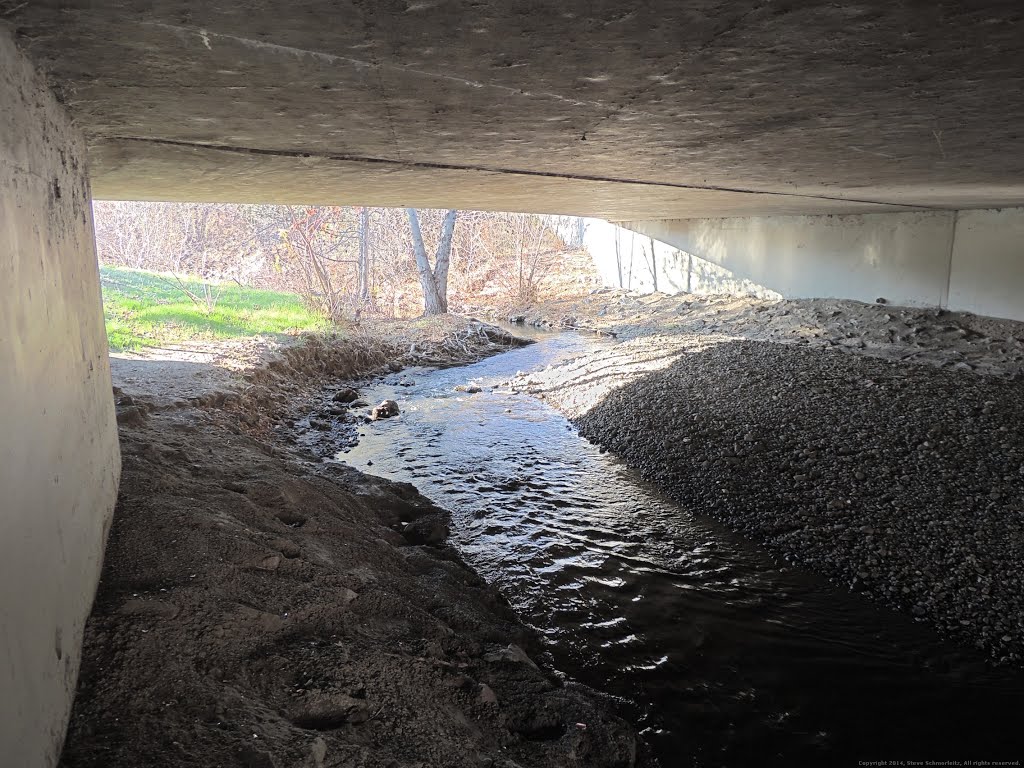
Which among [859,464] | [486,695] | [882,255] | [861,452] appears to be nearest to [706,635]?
[486,695]

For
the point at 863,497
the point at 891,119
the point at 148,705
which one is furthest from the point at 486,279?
the point at 148,705

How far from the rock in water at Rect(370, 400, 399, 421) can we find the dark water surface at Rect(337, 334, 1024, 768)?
2.22 metres

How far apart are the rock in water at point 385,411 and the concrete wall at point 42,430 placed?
663 centimetres

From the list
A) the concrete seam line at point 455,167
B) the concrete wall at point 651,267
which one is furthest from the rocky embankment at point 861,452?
the concrete wall at point 651,267

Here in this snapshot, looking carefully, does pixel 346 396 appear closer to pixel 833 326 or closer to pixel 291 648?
pixel 291 648

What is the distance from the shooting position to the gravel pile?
16.6 ft

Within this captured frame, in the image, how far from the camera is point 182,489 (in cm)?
446

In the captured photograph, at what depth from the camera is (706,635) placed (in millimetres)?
4641

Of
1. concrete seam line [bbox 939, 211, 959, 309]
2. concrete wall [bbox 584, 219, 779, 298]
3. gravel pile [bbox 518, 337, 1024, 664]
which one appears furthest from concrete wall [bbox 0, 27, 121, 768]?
concrete wall [bbox 584, 219, 779, 298]

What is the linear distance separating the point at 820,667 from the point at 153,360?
928 centimetres

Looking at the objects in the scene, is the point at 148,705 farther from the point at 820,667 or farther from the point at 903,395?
the point at 903,395

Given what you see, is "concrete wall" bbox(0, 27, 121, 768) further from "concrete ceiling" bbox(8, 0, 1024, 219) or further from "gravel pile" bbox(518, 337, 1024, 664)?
"gravel pile" bbox(518, 337, 1024, 664)

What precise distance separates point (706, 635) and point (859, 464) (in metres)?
3.22

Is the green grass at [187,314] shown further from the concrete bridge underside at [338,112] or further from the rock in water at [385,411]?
the concrete bridge underside at [338,112]
